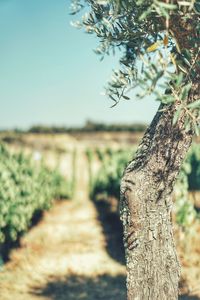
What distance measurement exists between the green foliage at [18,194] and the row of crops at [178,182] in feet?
7.14

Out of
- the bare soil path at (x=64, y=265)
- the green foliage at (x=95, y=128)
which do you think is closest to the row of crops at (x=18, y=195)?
the bare soil path at (x=64, y=265)

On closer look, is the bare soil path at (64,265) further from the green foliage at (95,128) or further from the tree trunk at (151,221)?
the green foliage at (95,128)

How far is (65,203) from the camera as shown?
604 inches

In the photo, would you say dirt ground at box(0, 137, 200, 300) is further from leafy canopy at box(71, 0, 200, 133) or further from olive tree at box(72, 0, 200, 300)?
leafy canopy at box(71, 0, 200, 133)

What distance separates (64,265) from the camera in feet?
30.0

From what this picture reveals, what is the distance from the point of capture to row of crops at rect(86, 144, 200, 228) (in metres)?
9.55

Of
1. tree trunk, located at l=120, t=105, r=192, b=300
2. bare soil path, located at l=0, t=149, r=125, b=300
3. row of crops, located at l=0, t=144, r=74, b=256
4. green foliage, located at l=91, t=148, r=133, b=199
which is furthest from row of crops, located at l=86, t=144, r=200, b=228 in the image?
tree trunk, located at l=120, t=105, r=192, b=300

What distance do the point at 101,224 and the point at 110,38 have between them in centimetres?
917

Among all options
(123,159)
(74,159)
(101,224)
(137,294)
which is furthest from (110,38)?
(74,159)

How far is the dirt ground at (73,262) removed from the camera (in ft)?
24.3

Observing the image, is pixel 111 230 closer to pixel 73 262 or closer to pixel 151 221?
pixel 73 262

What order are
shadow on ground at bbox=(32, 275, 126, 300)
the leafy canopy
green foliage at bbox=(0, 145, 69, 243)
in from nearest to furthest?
the leafy canopy, shadow on ground at bbox=(32, 275, 126, 300), green foliage at bbox=(0, 145, 69, 243)

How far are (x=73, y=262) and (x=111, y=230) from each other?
2679 millimetres

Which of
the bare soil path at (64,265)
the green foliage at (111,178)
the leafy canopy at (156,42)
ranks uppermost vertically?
the leafy canopy at (156,42)
